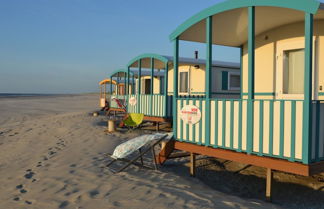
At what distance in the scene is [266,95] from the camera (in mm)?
6785

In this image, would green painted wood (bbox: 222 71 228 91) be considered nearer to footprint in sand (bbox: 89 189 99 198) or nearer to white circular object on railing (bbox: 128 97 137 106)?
white circular object on railing (bbox: 128 97 137 106)

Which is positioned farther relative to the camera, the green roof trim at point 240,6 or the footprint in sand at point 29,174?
the footprint in sand at point 29,174

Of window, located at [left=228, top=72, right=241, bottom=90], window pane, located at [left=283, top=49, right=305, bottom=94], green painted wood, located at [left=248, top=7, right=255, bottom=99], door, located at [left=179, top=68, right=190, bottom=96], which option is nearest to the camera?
green painted wood, located at [left=248, top=7, right=255, bottom=99]

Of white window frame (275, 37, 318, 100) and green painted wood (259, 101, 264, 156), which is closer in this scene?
green painted wood (259, 101, 264, 156)

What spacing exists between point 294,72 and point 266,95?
0.95 metres

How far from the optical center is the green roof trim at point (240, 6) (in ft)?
13.2

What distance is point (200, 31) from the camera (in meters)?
6.34

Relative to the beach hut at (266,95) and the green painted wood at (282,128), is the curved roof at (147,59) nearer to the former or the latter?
the beach hut at (266,95)

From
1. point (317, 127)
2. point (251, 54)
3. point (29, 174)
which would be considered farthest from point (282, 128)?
point (29, 174)

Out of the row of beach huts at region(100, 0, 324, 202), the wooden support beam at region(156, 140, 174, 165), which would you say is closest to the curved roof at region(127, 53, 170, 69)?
the row of beach huts at region(100, 0, 324, 202)

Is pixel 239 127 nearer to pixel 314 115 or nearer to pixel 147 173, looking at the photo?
pixel 314 115

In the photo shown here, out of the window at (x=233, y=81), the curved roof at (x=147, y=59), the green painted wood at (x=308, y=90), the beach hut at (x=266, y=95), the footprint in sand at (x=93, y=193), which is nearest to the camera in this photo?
the green painted wood at (x=308, y=90)

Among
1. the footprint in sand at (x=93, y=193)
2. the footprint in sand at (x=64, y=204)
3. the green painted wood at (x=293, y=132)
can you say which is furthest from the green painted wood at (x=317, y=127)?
the footprint in sand at (x=64, y=204)

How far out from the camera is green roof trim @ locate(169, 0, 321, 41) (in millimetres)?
4031
